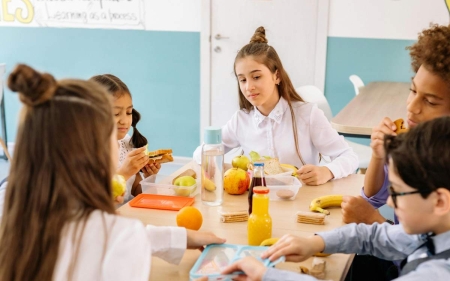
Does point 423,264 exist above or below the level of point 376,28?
below

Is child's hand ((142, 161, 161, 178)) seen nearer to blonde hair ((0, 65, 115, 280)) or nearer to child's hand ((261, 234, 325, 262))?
child's hand ((261, 234, 325, 262))

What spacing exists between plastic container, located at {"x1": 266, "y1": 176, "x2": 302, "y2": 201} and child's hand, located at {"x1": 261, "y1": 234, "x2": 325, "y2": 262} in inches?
17.4

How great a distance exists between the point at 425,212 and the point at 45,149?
2.60 ft

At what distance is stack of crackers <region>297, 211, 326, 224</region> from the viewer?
62.9 inches

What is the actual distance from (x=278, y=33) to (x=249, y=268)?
11.0 ft

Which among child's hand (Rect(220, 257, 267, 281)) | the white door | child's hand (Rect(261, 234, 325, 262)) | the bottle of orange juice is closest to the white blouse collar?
the bottle of orange juice

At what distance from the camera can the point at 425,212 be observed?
1149mm

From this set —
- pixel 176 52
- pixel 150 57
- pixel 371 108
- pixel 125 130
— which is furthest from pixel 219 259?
pixel 150 57

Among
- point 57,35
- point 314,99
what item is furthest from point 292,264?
point 57,35

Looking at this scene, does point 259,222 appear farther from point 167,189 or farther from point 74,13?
point 74,13

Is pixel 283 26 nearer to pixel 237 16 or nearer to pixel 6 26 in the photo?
pixel 237 16

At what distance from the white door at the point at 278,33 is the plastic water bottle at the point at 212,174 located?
265 centimetres

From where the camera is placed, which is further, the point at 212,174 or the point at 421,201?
the point at 212,174

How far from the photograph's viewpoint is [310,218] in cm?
160
